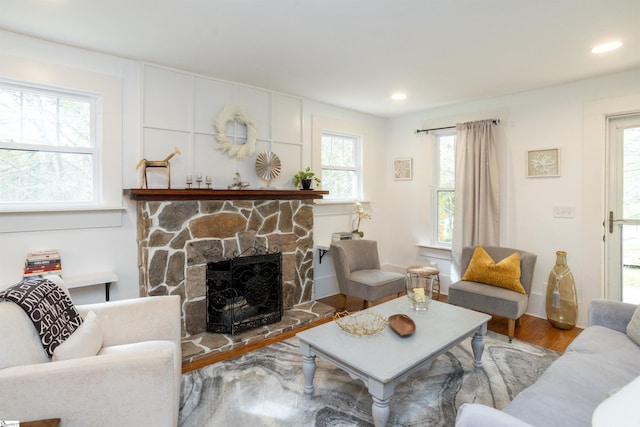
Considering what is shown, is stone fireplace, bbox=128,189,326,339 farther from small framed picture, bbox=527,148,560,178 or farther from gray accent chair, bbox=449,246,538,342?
small framed picture, bbox=527,148,560,178

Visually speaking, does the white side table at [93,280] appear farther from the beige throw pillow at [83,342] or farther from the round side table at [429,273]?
the round side table at [429,273]

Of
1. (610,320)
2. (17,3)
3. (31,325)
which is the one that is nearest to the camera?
(31,325)

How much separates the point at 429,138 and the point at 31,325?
429 cm

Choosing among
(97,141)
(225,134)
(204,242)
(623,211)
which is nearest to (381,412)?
(204,242)

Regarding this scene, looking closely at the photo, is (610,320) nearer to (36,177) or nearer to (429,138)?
(429,138)

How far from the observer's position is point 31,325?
1.48m

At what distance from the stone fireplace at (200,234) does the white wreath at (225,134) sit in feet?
1.45

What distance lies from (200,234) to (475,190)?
3013 mm

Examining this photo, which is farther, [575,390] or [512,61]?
[512,61]

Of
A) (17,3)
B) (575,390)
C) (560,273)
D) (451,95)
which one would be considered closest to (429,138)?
(451,95)

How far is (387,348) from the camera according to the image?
6.41 ft

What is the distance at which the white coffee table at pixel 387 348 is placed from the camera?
1707mm

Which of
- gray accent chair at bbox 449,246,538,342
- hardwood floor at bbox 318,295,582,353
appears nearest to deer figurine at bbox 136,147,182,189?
gray accent chair at bbox 449,246,538,342

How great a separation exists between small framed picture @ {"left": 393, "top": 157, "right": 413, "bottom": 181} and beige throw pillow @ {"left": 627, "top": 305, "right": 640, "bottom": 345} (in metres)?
2.94
